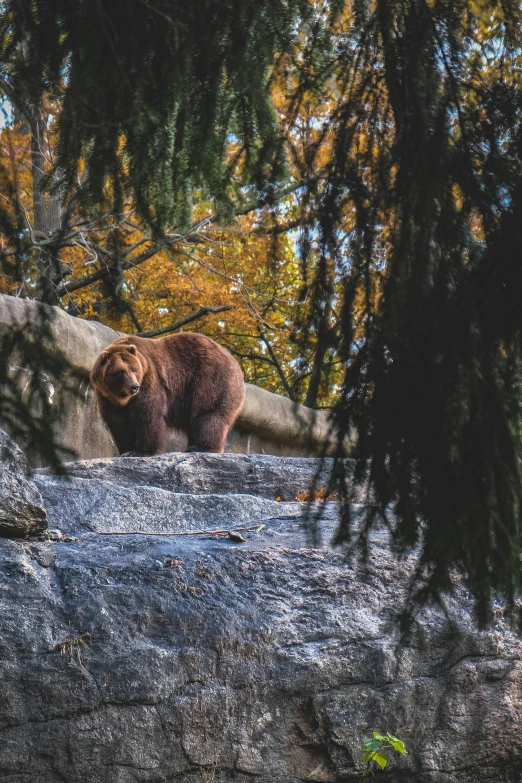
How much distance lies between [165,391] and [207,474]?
3.05 meters

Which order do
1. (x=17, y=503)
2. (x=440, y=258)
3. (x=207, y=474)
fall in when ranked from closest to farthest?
(x=440, y=258)
(x=17, y=503)
(x=207, y=474)

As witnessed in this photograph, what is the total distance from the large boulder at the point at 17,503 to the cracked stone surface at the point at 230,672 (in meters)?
0.14

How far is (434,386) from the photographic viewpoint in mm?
2582

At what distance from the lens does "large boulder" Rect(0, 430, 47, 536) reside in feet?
17.9

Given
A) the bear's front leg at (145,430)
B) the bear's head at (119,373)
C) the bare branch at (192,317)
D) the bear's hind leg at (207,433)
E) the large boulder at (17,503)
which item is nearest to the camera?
the large boulder at (17,503)

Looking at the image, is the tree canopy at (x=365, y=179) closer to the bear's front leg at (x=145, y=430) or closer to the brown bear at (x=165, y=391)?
the brown bear at (x=165, y=391)

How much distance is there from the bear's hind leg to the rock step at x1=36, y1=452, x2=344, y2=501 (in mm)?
2837

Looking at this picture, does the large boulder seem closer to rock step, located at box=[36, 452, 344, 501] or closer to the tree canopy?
rock step, located at box=[36, 452, 344, 501]

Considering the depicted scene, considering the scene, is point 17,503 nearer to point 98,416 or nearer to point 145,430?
point 145,430

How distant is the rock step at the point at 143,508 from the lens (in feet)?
21.8

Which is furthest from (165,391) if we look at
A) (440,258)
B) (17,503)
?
(440,258)

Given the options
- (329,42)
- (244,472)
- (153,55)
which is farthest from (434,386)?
(244,472)

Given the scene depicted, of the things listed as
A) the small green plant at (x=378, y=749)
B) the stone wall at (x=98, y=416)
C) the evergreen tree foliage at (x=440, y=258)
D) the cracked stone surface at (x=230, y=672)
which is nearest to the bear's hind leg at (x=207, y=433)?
the stone wall at (x=98, y=416)

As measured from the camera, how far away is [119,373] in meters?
10.1
